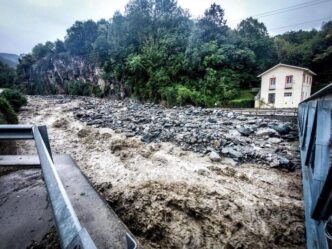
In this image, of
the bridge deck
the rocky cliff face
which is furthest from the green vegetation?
the bridge deck

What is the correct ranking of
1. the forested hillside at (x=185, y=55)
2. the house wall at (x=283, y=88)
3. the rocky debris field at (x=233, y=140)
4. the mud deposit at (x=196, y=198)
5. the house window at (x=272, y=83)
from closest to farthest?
the mud deposit at (x=196, y=198), the rocky debris field at (x=233, y=140), the house wall at (x=283, y=88), the forested hillside at (x=185, y=55), the house window at (x=272, y=83)

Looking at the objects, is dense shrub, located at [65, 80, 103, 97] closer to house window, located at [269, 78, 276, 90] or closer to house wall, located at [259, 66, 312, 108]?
house wall, located at [259, 66, 312, 108]

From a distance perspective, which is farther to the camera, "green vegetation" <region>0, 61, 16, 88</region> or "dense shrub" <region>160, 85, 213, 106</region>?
"green vegetation" <region>0, 61, 16, 88</region>

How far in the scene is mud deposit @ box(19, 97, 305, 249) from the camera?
7.65 feet

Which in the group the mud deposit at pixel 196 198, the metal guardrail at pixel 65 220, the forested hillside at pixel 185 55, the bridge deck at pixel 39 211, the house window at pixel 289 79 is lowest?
the mud deposit at pixel 196 198

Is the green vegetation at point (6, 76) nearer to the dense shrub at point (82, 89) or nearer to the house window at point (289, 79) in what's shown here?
the dense shrub at point (82, 89)

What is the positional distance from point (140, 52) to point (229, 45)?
487 inches

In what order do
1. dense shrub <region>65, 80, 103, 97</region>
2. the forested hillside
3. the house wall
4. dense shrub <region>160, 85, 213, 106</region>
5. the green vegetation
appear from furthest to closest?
the green vegetation
dense shrub <region>65, 80, 103, 97</region>
the forested hillside
the house wall
dense shrub <region>160, 85, 213, 106</region>

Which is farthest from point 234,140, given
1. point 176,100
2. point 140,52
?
point 140,52

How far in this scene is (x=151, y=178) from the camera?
3793 millimetres

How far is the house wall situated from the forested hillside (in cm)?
258

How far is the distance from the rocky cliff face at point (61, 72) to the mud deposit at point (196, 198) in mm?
30586

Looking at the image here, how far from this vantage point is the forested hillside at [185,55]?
18.8 m

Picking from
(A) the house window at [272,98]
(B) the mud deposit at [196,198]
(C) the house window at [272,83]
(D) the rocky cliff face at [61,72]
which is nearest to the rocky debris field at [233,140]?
(B) the mud deposit at [196,198]
